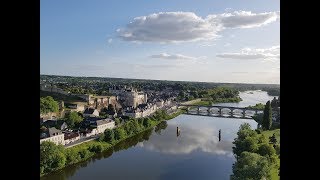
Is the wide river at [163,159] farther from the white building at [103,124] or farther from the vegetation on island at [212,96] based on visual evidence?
the vegetation on island at [212,96]

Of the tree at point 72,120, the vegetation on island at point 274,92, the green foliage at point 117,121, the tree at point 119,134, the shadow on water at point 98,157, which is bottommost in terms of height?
the shadow on water at point 98,157

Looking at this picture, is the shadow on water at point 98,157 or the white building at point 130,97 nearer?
the shadow on water at point 98,157

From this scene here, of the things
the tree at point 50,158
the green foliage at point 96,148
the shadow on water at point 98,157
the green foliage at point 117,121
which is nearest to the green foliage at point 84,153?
the shadow on water at point 98,157

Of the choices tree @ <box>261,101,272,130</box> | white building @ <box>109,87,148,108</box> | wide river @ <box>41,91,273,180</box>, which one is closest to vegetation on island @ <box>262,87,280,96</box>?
tree @ <box>261,101,272,130</box>

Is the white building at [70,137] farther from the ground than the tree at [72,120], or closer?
closer

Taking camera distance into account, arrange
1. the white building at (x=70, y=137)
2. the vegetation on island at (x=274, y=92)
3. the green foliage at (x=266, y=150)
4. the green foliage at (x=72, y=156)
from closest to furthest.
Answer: the vegetation on island at (x=274, y=92) → the green foliage at (x=266, y=150) → the green foliage at (x=72, y=156) → the white building at (x=70, y=137)

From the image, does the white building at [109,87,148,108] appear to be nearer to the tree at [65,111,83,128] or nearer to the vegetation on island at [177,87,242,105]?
the vegetation on island at [177,87,242,105]
